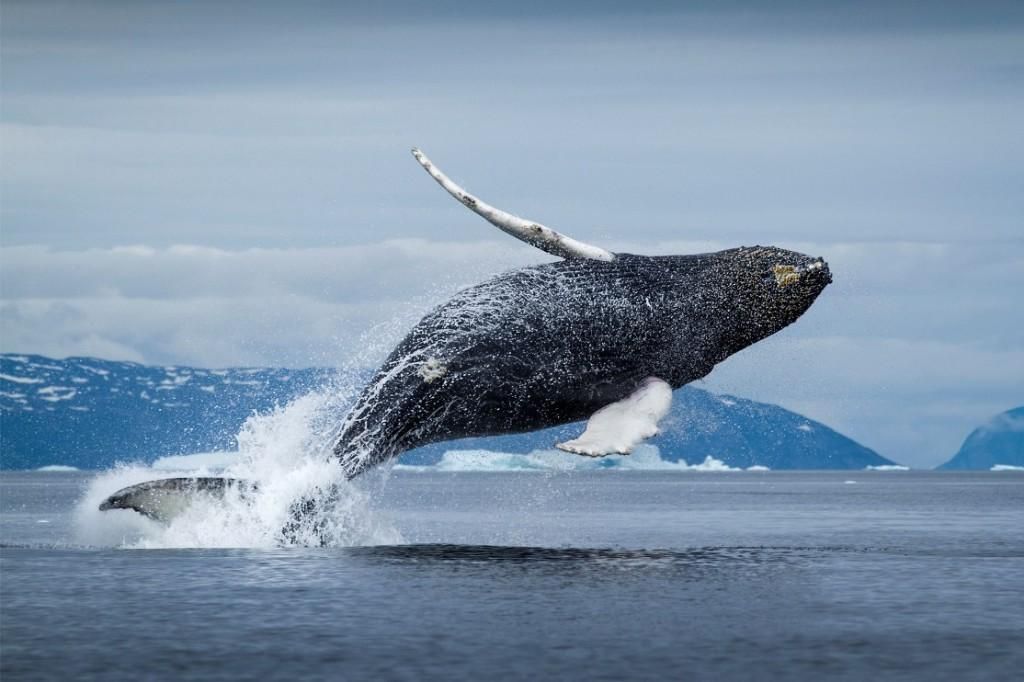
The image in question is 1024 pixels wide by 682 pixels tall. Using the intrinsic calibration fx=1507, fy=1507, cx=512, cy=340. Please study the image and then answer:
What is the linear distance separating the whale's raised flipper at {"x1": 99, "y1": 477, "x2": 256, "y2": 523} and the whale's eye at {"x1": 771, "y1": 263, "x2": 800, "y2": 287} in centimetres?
658

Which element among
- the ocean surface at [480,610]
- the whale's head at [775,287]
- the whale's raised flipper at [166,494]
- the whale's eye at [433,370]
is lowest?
the ocean surface at [480,610]

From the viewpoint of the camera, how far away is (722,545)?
25734 mm

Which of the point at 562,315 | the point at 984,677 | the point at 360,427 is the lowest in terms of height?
the point at 984,677

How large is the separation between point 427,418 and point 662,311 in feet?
9.65

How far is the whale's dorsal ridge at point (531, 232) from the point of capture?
55.8 ft

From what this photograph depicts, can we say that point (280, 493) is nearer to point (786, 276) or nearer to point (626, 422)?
point (626, 422)

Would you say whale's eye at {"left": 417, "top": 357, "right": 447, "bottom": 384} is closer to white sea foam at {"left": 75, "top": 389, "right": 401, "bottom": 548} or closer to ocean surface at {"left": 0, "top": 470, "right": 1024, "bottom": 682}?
white sea foam at {"left": 75, "top": 389, "right": 401, "bottom": 548}

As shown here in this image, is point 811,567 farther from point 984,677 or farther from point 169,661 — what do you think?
point 169,661

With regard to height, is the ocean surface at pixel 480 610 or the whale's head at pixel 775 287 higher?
the whale's head at pixel 775 287

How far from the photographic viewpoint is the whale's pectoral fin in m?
15.4

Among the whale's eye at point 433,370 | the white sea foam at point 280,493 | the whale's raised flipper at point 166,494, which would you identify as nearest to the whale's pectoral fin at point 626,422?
the whale's eye at point 433,370

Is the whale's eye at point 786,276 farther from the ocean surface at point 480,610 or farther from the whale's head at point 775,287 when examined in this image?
the ocean surface at point 480,610

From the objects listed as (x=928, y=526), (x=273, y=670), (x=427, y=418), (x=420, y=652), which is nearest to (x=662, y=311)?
(x=427, y=418)

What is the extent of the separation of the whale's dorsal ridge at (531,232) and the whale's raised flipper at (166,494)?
4.11 meters
